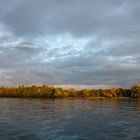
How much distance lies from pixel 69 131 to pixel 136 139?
34.4ft

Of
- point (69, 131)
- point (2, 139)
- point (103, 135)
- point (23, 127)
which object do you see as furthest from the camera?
point (23, 127)

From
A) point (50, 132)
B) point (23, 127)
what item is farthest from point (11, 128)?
point (50, 132)

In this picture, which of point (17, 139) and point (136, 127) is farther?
point (136, 127)

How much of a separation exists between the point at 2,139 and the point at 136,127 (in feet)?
75.3

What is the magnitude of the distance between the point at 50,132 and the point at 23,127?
6.56 m

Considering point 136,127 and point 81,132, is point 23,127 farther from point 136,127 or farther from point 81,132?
point 136,127

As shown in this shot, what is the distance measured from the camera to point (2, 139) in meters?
39.3

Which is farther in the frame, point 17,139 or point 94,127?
point 94,127

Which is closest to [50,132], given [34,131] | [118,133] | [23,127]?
[34,131]

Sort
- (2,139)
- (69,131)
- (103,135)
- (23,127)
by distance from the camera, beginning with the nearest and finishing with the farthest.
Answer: (2,139)
(103,135)
(69,131)
(23,127)

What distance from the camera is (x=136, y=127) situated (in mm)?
51938

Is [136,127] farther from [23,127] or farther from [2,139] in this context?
[2,139]

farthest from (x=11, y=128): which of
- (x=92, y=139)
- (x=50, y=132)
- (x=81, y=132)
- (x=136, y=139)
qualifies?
(x=136, y=139)

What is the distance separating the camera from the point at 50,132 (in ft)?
150
